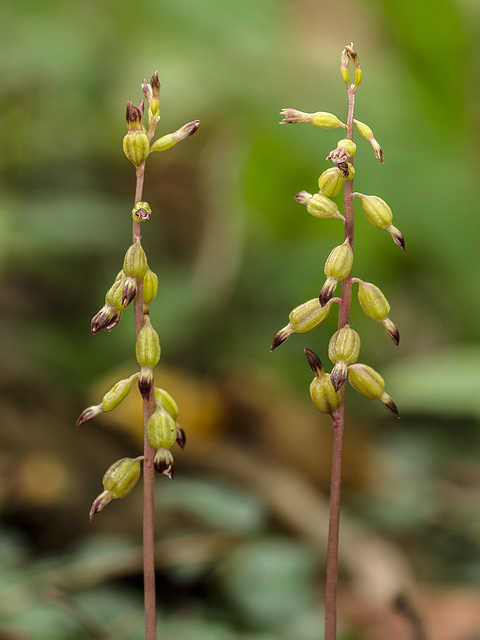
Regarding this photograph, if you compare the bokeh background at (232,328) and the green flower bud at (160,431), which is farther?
the bokeh background at (232,328)

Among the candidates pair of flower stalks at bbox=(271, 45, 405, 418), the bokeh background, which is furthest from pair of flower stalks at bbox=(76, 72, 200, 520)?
the bokeh background

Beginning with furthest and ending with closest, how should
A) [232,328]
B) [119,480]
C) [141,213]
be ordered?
1. [232,328]
2. [119,480]
3. [141,213]

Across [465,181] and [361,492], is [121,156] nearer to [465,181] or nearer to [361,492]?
[465,181]

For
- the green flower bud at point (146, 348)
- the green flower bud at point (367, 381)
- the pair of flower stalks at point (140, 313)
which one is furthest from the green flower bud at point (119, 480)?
the green flower bud at point (367, 381)

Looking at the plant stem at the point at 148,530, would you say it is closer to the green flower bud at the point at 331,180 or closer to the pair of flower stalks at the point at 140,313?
the pair of flower stalks at the point at 140,313

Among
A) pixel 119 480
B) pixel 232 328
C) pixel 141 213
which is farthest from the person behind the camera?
pixel 232 328

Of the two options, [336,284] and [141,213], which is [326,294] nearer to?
[336,284]

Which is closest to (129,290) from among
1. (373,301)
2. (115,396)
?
(115,396)

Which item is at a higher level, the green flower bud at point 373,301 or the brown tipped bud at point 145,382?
the green flower bud at point 373,301
